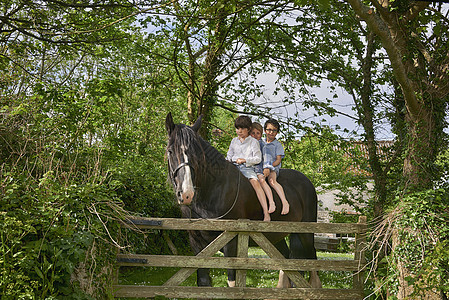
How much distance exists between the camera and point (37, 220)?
178 inches

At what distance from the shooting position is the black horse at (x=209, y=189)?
520 cm

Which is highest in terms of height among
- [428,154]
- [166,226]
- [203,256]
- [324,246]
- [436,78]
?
[436,78]

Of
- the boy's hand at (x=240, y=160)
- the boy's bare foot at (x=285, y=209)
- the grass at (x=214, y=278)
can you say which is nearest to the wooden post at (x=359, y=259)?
the boy's bare foot at (x=285, y=209)

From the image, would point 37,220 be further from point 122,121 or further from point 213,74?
point 122,121

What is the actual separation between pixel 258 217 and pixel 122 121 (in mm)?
13008

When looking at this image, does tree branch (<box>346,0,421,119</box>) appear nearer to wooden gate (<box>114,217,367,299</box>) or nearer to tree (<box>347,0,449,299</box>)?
tree (<box>347,0,449,299</box>)

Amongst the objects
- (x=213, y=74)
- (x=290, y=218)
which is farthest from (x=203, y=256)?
(x=213, y=74)

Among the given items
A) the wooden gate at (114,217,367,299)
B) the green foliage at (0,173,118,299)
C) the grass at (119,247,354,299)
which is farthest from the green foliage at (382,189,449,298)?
the green foliage at (0,173,118,299)

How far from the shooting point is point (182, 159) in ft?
17.0

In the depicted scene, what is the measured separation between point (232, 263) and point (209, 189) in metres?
1.01

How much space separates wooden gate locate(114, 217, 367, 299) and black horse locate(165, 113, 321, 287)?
183 millimetres

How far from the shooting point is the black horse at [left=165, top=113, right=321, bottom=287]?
5199 mm

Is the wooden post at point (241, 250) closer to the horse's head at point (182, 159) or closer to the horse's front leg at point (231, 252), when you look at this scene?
the horse's front leg at point (231, 252)

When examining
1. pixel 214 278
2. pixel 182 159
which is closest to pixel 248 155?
pixel 182 159
